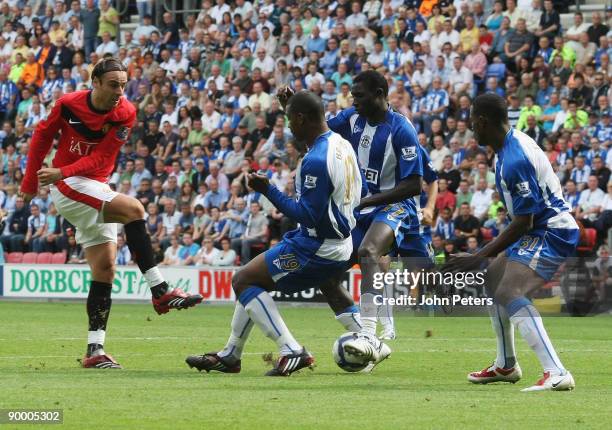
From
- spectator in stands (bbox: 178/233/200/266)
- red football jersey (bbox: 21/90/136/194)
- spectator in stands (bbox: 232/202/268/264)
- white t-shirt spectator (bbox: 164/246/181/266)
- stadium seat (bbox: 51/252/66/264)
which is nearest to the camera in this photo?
red football jersey (bbox: 21/90/136/194)

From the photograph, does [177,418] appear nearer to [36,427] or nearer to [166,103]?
[36,427]

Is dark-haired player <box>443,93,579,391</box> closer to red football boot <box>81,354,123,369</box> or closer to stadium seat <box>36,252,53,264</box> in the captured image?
red football boot <box>81,354,123,369</box>

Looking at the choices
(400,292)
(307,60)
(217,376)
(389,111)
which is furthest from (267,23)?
(217,376)

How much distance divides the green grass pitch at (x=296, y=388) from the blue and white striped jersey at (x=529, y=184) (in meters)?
1.29

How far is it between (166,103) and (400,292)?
14.5 meters

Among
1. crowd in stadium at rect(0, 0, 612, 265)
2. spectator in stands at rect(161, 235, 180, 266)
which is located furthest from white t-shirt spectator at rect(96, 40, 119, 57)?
spectator in stands at rect(161, 235, 180, 266)

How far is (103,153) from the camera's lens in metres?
11.7

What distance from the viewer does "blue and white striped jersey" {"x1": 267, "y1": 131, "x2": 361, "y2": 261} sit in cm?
981

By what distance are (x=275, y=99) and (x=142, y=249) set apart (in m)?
16.9

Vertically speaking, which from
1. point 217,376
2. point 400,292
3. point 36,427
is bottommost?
point 400,292

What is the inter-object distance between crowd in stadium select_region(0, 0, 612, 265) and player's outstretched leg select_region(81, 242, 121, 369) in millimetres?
11621

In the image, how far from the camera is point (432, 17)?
2764cm

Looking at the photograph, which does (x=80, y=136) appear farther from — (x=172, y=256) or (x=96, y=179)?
(x=172, y=256)

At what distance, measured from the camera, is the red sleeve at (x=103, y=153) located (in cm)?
1152
